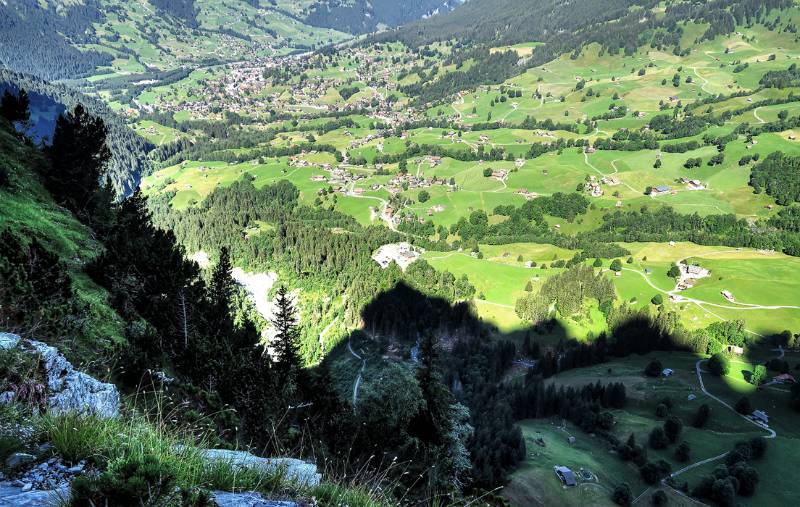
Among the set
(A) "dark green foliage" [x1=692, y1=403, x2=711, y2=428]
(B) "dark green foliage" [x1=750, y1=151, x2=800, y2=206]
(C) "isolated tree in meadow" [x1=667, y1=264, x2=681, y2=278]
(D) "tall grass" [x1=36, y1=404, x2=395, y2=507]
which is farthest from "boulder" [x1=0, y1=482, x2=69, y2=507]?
(B) "dark green foliage" [x1=750, y1=151, x2=800, y2=206]

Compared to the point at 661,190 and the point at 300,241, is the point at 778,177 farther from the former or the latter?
the point at 300,241

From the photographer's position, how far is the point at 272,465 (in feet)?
23.3

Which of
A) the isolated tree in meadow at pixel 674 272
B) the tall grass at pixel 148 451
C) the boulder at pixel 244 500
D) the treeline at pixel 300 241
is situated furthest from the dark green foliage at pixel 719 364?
the boulder at pixel 244 500

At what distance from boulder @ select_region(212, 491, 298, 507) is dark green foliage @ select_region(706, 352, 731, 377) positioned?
10425 centimetres

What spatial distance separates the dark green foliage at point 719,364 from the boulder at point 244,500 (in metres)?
104

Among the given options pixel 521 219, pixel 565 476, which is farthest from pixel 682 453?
pixel 521 219

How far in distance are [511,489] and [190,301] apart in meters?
48.3

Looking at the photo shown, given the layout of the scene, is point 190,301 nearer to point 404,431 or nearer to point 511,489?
point 404,431

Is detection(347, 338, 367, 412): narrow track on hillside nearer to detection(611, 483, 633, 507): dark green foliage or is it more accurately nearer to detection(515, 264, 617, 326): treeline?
detection(515, 264, 617, 326): treeline

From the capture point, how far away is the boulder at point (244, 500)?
5.65 metres

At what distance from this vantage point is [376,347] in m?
95.1

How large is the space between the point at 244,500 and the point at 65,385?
5.48 m

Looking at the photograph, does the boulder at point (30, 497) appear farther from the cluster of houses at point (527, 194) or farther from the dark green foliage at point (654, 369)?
the cluster of houses at point (527, 194)

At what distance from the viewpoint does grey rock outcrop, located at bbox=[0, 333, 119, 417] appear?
27.5 ft
